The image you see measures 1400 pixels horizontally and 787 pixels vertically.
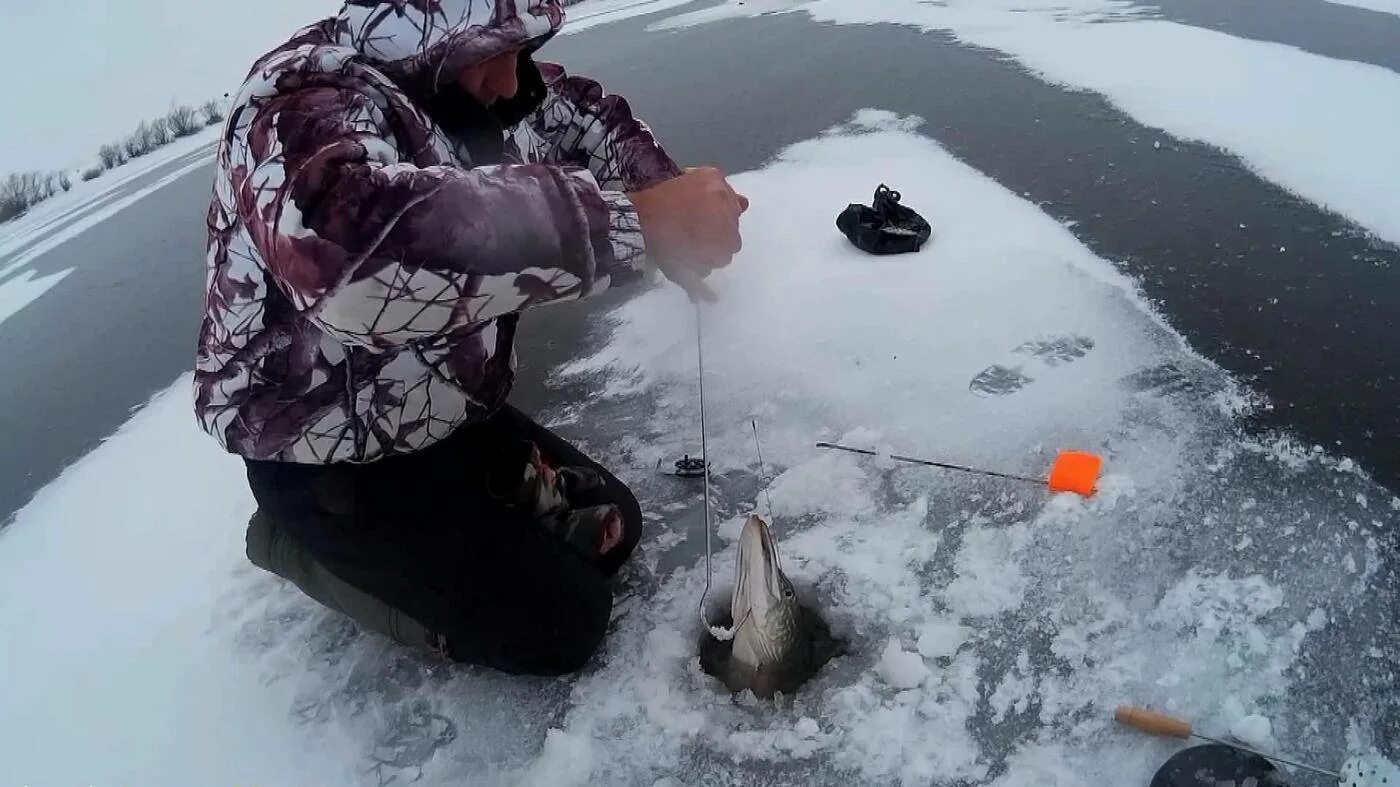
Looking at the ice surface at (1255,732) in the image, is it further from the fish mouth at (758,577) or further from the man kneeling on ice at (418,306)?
the man kneeling on ice at (418,306)

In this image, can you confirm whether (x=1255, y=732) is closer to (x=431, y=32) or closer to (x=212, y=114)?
(x=431, y=32)

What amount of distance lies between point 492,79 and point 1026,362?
136cm

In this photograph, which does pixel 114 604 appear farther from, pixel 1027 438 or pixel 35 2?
pixel 35 2

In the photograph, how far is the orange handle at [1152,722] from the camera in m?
1.29

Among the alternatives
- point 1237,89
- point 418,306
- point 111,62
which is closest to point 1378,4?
point 1237,89

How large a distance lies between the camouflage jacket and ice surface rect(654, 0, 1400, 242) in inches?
88.1

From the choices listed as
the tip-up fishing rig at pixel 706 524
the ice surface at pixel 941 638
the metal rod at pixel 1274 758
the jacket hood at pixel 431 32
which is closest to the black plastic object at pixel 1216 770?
the metal rod at pixel 1274 758

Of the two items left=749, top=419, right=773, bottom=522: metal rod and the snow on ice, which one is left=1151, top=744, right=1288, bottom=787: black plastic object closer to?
the snow on ice

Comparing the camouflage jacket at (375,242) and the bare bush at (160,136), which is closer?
the camouflage jacket at (375,242)

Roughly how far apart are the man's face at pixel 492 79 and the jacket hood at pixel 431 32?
0.15 feet

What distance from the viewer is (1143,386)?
1.98 metres

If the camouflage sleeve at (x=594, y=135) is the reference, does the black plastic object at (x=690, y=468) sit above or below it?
below

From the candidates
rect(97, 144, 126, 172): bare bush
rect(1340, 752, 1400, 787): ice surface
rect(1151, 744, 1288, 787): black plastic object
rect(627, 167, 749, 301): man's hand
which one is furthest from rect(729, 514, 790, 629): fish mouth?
rect(97, 144, 126, 172): bare bush

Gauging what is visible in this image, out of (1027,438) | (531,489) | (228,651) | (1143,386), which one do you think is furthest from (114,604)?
(1143,386)
